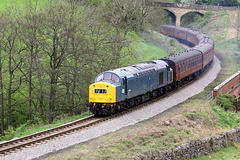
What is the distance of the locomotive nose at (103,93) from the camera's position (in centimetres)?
2345

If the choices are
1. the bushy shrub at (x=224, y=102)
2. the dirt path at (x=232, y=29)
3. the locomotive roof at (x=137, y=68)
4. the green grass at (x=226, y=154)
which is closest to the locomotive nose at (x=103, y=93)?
the locomotive roof at (x=137, y=68)

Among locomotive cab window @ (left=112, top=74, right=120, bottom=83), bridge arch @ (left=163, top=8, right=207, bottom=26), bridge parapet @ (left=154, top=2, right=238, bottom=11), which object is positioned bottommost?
locomotive cab window @ (left=112, top=74, right=120, bottom=83)

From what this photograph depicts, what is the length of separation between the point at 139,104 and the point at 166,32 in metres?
64.4

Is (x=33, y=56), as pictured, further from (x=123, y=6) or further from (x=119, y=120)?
(x=123, y=6)

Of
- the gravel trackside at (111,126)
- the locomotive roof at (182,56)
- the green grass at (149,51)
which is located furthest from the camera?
the green grass at (149,51)

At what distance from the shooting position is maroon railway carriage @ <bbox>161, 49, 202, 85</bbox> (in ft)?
113

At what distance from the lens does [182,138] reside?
56.6ft

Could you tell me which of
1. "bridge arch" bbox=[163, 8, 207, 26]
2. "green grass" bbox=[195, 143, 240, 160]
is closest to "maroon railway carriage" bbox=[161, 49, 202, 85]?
"green grass" bbox=[195, 143, 240, 160]

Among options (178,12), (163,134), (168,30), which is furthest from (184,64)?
(178,12)

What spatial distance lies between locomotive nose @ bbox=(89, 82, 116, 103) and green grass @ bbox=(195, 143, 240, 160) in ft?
26.4

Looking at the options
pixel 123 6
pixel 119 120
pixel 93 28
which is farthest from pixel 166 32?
pixel 119 120

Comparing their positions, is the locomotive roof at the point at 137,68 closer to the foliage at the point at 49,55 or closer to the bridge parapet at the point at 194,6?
the foliage at the point at 49,55

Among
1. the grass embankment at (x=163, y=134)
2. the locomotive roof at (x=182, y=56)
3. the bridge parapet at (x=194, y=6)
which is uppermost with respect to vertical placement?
the bridge parapet at (x=194, y=6)

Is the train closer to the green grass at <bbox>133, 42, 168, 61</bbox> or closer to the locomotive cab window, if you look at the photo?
the locomotive cab window
